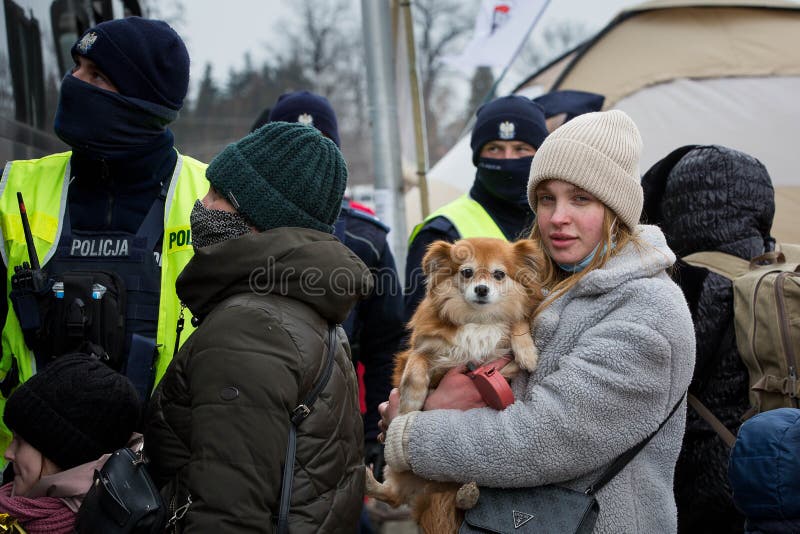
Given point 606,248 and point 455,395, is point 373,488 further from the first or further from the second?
point 606,248

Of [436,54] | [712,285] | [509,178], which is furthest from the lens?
[436,54]

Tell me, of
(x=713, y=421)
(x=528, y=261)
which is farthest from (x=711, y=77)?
(x=528, y=261)

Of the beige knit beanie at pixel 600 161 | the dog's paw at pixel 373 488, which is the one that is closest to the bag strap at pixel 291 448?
the dog's paw at pixel 373 488

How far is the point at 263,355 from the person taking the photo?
6.44ft

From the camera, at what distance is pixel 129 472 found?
2014 mm

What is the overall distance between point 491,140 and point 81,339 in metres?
2.59

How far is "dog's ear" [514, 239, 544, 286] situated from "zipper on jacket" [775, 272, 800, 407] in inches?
34.5

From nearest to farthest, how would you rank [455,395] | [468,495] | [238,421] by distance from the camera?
[238,421] < [468,495] < [455,395]

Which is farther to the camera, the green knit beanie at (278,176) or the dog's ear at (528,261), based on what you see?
the dog's ear at (528,261)

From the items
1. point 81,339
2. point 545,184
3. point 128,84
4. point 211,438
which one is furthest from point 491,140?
point 211,438

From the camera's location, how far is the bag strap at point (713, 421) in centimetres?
295

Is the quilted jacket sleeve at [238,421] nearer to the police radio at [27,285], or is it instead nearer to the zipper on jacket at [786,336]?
the police radio at [27,285]

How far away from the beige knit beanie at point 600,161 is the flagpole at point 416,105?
147 inches

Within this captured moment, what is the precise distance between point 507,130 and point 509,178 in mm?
288
